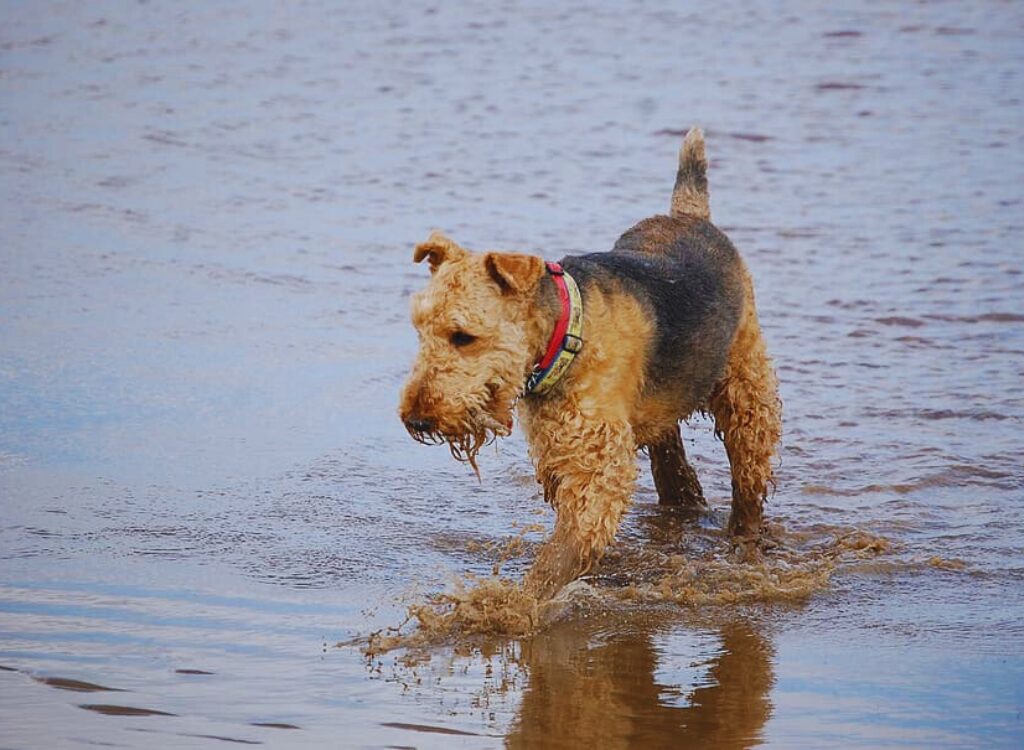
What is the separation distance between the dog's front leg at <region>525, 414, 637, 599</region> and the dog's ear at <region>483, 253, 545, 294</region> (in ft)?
1.72

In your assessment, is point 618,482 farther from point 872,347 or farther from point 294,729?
point 872,347

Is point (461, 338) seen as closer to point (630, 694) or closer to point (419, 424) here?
point (419, 424)

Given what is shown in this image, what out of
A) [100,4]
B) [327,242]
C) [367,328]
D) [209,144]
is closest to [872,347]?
[367,328]

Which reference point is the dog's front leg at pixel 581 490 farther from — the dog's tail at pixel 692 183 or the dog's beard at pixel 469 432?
the dog's tail at pixel 692 183

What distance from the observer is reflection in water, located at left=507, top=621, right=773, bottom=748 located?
164 inches

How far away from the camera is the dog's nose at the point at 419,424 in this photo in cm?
456

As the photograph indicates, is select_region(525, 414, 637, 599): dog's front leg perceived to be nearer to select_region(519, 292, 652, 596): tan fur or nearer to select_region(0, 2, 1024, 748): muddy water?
select_region(519, 292, 652, 596): tan fur

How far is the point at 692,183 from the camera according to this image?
6445mm

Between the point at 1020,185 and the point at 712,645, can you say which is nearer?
the point at 712,645

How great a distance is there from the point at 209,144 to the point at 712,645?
378 inches

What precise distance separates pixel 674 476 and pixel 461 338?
2222 mm

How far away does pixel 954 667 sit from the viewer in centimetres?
468

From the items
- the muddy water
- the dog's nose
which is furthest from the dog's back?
the dog's nose

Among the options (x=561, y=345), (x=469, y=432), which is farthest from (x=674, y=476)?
(x=469, y=432)
